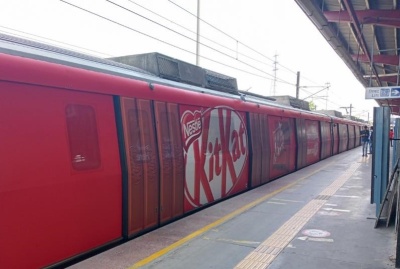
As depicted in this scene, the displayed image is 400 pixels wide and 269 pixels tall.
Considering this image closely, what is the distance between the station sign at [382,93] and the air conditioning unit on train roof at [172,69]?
3.05 metres

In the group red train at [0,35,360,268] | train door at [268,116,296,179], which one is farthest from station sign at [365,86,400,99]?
train door at [268,116,296,179]

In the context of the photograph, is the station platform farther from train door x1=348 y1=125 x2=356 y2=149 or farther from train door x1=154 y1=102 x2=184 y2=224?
train door x1=348 y1=125 x2=356 y2=149

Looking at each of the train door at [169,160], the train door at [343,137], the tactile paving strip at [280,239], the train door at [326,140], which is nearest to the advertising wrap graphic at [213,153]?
the train door at [169,160]

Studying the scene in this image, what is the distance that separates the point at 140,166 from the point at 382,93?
487cm

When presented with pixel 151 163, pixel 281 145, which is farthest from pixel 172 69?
pixel 281 145

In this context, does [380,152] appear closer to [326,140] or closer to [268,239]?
[268,239]

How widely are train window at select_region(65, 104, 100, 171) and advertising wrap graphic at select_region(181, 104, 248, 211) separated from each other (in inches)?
80.8

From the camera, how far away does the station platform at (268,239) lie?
4.27 m

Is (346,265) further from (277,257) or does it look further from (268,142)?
(268,142)

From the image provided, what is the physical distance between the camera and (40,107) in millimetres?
3619

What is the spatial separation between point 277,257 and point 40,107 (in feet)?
10.3

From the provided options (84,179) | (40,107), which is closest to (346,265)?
(84,179)

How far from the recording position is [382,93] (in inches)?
276

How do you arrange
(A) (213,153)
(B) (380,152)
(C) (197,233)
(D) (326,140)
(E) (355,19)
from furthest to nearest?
(D) (326,140) → (E) (355,19) → (A) (213,153) → (B) (380,152) → (C) (197,233)
